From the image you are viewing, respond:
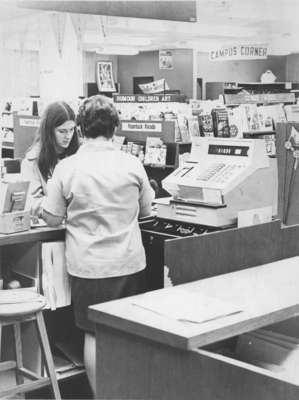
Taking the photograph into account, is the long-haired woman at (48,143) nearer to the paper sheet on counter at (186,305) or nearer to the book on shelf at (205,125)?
the paper sheet on counter at (186,305)

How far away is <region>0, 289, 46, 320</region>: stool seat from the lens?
9.90 ft

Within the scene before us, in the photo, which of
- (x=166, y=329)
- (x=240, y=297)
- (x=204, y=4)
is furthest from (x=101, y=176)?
(x=204, y=4)

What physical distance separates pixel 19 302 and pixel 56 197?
50 cm

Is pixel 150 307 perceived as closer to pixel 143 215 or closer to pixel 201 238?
pixel 201 238

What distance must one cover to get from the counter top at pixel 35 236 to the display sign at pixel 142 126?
422 centimetres

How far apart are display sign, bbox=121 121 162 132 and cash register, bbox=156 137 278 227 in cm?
395

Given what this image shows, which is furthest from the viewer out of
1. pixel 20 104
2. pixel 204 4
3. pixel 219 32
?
pixel 219 32

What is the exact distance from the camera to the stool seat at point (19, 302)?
3.02 meters

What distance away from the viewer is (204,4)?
41.7 ft

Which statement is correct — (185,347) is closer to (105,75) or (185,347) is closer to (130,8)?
(130,8)

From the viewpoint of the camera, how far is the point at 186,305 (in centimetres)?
201

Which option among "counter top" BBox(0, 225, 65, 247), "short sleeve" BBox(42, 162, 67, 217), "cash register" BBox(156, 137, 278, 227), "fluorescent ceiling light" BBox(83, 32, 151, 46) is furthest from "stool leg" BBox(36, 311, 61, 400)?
"fluorescent ceiling light" BBox(83, 32, 151, 46)

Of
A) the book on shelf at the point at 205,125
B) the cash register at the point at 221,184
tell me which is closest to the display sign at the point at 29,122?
the book on shelf at the point at 205,125

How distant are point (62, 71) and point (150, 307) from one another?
11.6 meters
